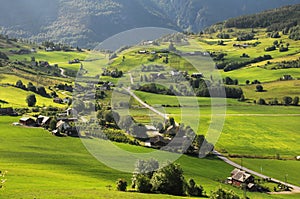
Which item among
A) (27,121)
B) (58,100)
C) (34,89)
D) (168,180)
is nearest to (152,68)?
(34,89)

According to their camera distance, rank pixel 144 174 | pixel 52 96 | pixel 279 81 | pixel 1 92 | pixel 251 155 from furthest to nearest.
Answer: pixel 279 81 < pixel 52 96 < pixel 1 92 < pixel 251 155 < pixel 144 174

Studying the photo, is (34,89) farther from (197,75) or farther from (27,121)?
(197,75)

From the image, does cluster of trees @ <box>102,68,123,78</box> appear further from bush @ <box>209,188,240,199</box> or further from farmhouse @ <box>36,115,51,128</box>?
bush @ <box>209,188,240,199</box>

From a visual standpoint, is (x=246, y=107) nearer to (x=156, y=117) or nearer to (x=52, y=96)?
(x=156, y=117)

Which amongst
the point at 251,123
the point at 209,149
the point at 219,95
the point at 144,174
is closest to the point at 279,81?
the point at 219,95

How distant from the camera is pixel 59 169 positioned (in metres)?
52.8

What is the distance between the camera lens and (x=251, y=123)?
10869 cm

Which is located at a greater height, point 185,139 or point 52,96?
point 52,96

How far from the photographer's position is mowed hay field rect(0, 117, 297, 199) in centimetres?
4038

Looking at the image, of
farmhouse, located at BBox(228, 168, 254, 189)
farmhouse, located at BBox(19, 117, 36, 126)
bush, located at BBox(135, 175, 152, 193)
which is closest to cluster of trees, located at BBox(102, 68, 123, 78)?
farmhouse, located at BBox(19, 117, 36, 126)

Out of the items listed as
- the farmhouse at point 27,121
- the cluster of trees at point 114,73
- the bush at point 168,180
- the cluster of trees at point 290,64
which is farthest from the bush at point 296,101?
the bush at point 168,180

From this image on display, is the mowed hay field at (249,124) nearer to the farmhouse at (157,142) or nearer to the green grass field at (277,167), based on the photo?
the green grass field at (277,167)

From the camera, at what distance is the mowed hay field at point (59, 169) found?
40375 millimetres

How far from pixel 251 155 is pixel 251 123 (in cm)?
2792
